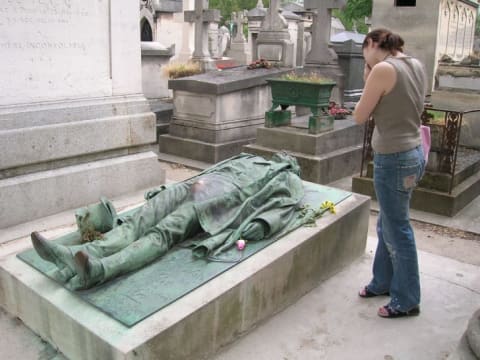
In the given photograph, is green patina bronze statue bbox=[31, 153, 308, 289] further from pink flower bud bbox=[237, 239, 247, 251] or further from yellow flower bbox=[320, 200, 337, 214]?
yellow flower bbox=[320, 200, 337, 214]

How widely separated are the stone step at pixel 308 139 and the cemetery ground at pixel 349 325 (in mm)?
2611

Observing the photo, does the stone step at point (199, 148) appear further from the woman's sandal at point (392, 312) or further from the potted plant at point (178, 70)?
the woman's sandal at point (392, 312)

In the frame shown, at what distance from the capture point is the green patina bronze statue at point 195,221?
107 inches

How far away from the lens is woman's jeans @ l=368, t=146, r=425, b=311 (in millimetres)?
3008

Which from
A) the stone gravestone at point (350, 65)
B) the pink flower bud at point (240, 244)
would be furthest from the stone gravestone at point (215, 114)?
the pink flower bud at point (240, 244)

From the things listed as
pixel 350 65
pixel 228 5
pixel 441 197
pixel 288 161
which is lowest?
pixel 441 197

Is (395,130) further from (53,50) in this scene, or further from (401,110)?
(53,50)

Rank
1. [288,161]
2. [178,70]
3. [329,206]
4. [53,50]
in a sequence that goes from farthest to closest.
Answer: [178,70] → [53,50] → [288,161] → [329,206]

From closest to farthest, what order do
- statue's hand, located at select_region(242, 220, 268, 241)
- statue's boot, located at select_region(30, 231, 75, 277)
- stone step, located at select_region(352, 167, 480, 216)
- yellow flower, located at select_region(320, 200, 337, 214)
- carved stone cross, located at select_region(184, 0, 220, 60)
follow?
statue's boot, located at select_region(30, 231, 75, 277) < statue's hand, located at select_region(242, 220, 268, 241) < yellow flower, located at select_region(320, 200, 337, 214) < stone step, located at select_region(352, 167, 480, 216) < carved stone cross, located at select_region(184, 0, 220, 60)

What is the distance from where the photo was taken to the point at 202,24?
1359 cm

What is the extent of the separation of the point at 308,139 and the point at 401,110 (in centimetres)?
378

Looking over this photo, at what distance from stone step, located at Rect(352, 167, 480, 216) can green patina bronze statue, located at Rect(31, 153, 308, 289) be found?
2564 mm

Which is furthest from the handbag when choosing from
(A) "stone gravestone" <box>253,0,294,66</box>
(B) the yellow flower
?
(A) "stone gravestone" <box>253,0,294,66</box>

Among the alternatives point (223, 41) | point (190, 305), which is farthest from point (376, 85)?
point (223, 41)
